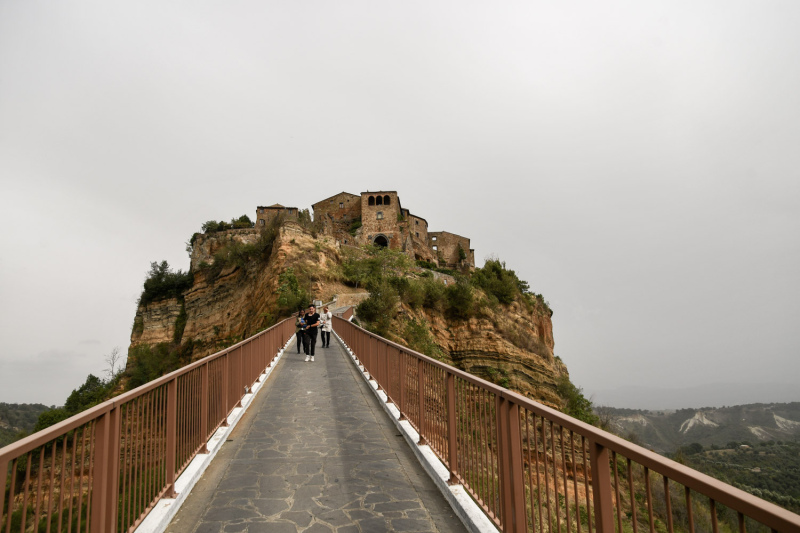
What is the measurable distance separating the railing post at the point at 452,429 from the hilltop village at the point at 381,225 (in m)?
53.1

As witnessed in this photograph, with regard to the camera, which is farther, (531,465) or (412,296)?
(412,296)

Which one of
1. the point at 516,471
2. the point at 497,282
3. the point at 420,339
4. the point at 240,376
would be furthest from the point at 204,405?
the point at 497,282

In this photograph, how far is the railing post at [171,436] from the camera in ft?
14.7

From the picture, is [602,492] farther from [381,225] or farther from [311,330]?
[381,225]

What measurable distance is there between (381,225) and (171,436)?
6039 centimetres

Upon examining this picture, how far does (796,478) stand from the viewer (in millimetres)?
30188

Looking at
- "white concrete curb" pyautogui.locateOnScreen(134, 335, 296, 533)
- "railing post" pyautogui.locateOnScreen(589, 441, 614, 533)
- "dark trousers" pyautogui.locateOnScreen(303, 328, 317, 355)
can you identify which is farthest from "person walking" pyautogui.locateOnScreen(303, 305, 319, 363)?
"railing post" pyautogui.locateOnScreen(589, 441, 614, 533)

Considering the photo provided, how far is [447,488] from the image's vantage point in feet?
15.2

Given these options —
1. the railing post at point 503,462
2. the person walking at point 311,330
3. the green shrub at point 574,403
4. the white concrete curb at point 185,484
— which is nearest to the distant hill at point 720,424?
the green shrub at point 574,403

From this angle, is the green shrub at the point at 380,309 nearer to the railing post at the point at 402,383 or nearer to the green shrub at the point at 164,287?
the railing post at the point at 402,383

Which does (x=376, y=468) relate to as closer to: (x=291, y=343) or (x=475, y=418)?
(x=475, y=418)

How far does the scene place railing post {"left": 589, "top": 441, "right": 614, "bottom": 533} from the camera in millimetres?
2371

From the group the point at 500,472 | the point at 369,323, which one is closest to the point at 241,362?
the point at 500,472

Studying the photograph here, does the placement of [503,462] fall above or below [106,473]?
below
